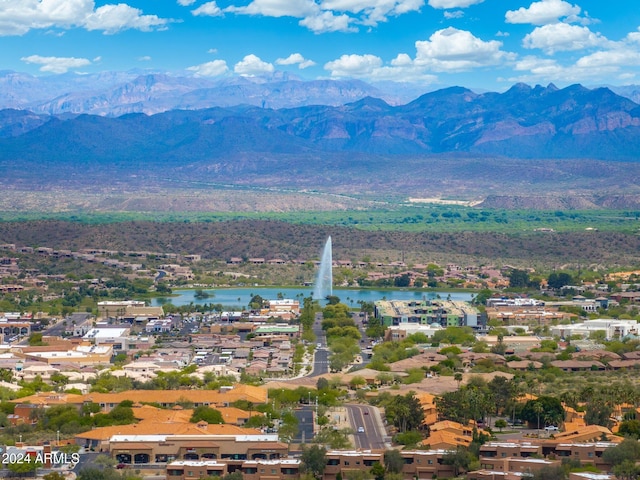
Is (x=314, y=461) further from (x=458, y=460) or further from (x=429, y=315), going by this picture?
(x=429, y=315)

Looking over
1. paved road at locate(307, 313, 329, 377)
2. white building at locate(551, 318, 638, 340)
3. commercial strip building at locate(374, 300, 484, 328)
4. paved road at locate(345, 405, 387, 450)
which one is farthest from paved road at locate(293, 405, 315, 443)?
commercial strip building at locate(374, 300, 484, 328)

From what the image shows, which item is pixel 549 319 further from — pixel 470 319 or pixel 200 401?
pixel 200 401

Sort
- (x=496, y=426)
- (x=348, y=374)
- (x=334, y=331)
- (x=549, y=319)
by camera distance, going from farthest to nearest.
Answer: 1. (x=549, y=319)
2. (x=334, y=331)
3. (x=348, y=374)
4. (x=496, y=426)

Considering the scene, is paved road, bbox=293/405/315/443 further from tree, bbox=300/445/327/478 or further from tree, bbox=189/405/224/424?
tree, bbox=300/445/327/478

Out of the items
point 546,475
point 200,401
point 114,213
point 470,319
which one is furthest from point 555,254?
point 546,475

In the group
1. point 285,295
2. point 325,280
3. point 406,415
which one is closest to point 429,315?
point 285,295

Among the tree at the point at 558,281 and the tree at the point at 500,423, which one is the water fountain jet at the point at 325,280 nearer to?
the tree at the point at 558,281
